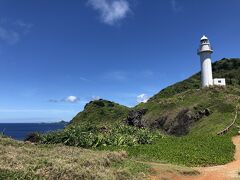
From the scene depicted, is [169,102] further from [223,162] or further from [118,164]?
[118,164]

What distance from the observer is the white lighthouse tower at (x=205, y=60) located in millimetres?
62531

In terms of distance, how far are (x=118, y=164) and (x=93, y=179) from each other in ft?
13.3

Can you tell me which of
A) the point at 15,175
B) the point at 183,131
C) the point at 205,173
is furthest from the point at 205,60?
the point at 15,175

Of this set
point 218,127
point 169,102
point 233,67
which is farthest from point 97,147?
point 233,67

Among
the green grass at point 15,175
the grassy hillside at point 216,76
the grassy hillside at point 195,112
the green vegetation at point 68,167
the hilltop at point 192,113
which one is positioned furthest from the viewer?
the grassy hillside at point 216,76

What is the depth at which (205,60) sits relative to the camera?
6300cm

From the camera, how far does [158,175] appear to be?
1900 cm

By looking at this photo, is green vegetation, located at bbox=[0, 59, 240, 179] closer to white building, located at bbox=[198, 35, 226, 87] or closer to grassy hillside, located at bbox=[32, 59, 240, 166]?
grassy hillside, located at bbox=[32, 59, 240, 166]

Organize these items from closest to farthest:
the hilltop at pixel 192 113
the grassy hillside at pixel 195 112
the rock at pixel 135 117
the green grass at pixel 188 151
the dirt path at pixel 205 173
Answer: the dirt path at pixel 205 173
the green grass at pixel 188 151
the grassy hillside at pixel 195 112
the hilltop at pixel 192 113
the rock at pixel 135 117

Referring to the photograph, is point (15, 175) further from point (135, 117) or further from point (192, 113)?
point (135, 117)

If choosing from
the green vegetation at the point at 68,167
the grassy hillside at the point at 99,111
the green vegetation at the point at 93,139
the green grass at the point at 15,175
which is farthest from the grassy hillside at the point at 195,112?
the grassy hillside at the point at 99,111

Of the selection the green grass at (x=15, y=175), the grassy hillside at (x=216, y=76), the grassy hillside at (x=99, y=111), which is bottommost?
the green grass at (x=15, y=175)

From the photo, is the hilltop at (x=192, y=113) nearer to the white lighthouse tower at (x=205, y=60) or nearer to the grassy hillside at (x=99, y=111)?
the white lighthouse tower at (x=205, y=60)

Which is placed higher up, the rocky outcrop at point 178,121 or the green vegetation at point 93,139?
the rocky outcrop at point 178,121
